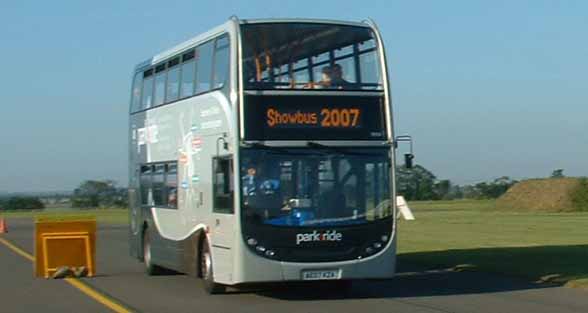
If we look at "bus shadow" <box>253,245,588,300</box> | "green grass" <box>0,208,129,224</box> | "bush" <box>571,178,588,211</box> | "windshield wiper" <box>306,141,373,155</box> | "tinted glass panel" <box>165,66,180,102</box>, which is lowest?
"bus shadow" <box>253,245,588,300</box>

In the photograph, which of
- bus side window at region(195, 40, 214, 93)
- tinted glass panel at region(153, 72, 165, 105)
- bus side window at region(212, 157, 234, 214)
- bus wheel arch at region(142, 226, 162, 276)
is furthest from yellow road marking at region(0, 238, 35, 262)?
bus side window at region(212, 157, 234, 214)

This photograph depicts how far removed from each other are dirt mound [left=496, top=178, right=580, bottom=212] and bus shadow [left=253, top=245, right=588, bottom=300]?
32.6 m

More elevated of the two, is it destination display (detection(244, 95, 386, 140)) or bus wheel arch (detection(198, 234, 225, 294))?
destination display (detection(244, 95, 386, 140))

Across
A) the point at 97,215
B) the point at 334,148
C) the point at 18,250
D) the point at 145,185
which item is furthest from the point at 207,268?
the point at 97,215

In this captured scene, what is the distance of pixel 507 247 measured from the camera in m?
28.9

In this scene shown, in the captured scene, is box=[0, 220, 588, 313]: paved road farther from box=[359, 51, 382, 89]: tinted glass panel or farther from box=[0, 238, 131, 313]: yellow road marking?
box=[359, 51, 382, 89]: tinted glass panel

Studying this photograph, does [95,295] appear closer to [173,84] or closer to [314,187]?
[314,187]

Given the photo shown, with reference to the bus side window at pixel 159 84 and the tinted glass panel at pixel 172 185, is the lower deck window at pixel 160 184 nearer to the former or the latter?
the tinted glass panel at pixel 172 185

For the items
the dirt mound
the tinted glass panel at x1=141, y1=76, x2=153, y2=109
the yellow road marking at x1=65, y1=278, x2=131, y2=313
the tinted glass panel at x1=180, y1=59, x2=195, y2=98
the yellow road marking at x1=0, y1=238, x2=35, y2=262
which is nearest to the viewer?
the yellow road marking at x1=65, y1=278, x2=131, y2=313

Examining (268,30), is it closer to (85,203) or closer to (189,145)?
(189,145)

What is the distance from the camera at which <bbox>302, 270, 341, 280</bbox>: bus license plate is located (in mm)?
17055

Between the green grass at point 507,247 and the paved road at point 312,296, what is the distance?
118 cm

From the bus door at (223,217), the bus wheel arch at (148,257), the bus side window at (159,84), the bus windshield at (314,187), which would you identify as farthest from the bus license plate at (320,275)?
the bus wheel arch at (148,257)

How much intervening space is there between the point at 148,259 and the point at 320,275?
7.12 meters
